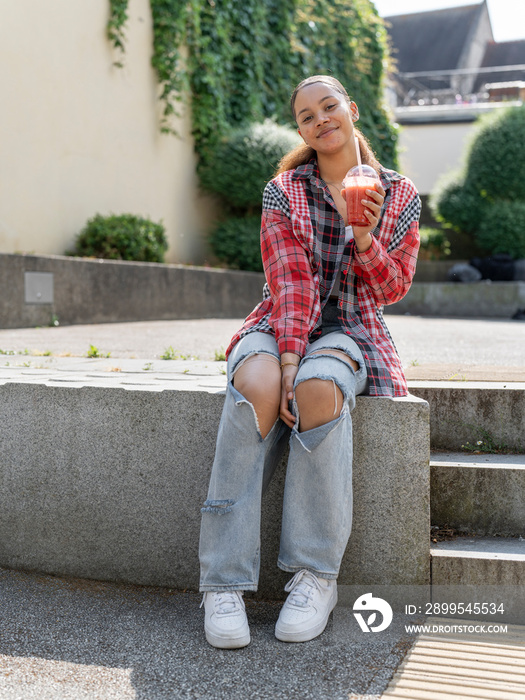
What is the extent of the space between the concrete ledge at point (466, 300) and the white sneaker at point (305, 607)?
793 centimetres

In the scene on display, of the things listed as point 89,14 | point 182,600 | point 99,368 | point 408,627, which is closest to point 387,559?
point 408,627

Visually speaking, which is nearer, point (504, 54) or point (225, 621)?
point (225, 621)

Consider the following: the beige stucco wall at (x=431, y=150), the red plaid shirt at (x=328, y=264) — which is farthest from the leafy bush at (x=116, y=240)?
the beige stucco wall at (x=431, y=150)

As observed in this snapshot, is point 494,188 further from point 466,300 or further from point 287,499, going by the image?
point 287,499

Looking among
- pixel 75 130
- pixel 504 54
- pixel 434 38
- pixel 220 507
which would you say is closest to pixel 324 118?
pixel 220 507

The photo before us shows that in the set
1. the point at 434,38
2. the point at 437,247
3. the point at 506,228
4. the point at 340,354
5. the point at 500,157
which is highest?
the point at 434,38

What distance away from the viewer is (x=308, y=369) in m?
1.87

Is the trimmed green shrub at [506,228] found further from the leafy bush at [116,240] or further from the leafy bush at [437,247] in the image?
the leafy bush at [116,240]

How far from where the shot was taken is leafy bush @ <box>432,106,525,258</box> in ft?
33.7

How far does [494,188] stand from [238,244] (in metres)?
4.18

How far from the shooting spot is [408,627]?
1.85 meters

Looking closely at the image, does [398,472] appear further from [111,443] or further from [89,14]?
[89,14]

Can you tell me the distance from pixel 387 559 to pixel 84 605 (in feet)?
2.64

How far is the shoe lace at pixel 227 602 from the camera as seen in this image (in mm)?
1733
